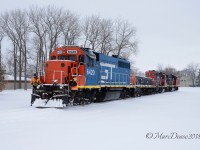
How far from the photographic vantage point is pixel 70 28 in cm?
5650

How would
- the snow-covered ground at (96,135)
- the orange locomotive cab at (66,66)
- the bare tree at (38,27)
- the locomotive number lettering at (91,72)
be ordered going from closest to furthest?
1. the snow-covered ground at (96,135)
2. the orange locomotive cab at (66,66)
3. the locomotive number lettering at (91,72)
4. the bare tree at (38,27)

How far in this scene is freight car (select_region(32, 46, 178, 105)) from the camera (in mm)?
16516

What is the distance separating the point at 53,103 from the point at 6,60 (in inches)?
3257

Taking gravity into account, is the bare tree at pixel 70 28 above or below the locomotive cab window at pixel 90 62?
above

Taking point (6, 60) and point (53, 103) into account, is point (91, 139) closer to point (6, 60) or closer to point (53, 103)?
point (53, 103)

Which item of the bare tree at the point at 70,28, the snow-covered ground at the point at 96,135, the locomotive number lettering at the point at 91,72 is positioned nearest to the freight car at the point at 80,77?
the locomotive number lettering at the point at 91,72

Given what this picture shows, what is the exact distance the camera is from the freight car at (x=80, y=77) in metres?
16.5

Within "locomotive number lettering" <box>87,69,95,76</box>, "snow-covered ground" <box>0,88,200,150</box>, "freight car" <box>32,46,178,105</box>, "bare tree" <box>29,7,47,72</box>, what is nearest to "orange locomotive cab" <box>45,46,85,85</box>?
"freight car" <box>32,46,178,105</box>

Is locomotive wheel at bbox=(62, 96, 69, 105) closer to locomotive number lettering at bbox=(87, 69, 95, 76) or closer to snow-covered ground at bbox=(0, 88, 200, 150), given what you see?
locomotive number lettering at bbox=(87, 69, 95, 76)

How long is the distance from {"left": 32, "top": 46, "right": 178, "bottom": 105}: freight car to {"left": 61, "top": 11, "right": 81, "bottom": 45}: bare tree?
30596mm

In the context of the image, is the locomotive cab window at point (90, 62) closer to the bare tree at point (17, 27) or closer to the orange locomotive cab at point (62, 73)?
the orange locomotive cab at point (62, 73)

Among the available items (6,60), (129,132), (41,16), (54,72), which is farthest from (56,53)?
(6,60)

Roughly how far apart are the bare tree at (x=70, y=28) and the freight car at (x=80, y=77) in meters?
30.6

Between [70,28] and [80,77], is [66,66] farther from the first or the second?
[70,28]
